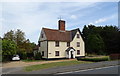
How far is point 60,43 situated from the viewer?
36656 millimetres

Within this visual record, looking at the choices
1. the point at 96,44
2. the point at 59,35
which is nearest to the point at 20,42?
the point at 59,35

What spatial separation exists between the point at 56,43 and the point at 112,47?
2121 cm

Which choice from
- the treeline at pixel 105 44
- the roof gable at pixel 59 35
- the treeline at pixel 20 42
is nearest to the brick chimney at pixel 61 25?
the roof gable at pixel 59 35

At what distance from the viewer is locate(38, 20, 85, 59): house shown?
35.3 metres

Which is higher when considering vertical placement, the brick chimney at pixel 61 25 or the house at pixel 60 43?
the brick chimney at pixel 61 25

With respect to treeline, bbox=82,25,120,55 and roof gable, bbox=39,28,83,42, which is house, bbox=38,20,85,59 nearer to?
roof gable, bbox=39,28,83,42

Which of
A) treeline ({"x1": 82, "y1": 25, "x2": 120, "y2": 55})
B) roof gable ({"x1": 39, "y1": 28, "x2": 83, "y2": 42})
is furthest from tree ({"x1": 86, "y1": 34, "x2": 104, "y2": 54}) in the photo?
roof gable ({"x1": 39, "y1": 28, "x2": 83, "y2": 42})

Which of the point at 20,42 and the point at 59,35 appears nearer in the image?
the point at 59,35

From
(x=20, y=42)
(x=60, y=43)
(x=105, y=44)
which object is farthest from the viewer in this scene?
(x=105, y=44)

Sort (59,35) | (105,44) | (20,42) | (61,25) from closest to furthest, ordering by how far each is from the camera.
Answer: (59,35) → (61,25) → (20,42) → (105,44)

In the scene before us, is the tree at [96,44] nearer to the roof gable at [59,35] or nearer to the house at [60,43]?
the house at [60,43]

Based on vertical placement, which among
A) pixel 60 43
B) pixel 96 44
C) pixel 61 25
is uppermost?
pixel 61 25

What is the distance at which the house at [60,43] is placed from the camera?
35312 millimetres

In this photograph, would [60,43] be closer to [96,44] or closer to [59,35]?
[59,35]
